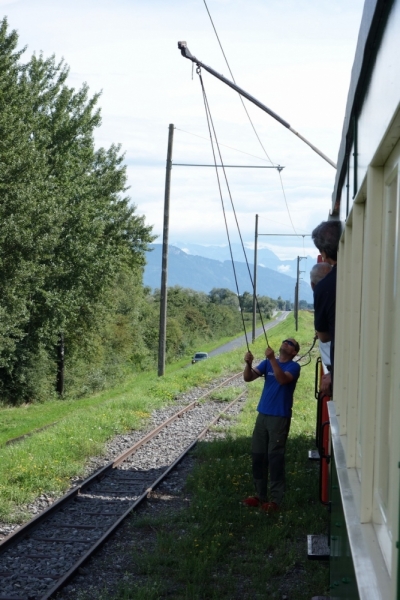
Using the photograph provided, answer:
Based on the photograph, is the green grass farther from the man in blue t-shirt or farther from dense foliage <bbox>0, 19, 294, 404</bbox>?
dense foliage <bbox>0, 19, 294, 404</bbox>

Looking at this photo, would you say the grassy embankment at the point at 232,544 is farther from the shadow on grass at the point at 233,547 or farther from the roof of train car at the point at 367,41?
the roof of train car at the point at 367,41

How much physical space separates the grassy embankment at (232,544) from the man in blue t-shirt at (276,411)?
0.45 meters

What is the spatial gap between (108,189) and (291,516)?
29.1 metres

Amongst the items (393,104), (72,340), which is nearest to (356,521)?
(393,104)

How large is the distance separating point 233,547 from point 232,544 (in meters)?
0.09

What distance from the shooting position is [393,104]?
179 centimetres

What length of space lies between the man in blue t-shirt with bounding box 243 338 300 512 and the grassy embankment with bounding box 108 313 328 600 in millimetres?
454

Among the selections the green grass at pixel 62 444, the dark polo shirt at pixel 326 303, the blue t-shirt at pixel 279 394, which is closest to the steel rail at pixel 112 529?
the green grass at pixel 62 444

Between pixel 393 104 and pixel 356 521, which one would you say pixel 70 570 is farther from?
pixel 393 104

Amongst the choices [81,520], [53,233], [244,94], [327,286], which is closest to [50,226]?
[53,233]

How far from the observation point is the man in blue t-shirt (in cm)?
793

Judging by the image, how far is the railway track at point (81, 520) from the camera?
676 centimetres

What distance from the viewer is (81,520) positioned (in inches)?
348

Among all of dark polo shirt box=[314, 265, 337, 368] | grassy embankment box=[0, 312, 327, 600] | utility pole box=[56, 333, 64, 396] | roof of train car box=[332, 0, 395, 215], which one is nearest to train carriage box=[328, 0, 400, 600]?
roof of train car box=[332, 0, 395, 215]
